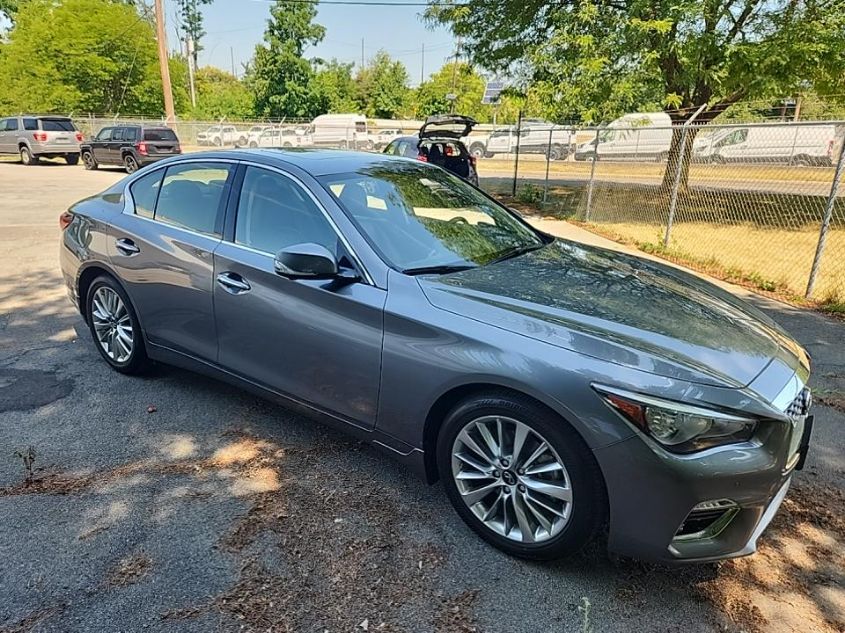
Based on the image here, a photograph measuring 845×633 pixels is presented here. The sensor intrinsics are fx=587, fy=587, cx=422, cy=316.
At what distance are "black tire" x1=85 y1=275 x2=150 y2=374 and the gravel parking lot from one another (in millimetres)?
301

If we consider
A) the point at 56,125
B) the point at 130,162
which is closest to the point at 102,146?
the point at 130,162

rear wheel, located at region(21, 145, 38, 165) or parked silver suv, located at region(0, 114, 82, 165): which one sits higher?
parked silver suv, located at region(0, 114, 82, 165)

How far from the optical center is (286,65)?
46.0m

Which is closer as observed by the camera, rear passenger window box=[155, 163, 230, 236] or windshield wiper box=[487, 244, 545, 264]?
windshield wiper box=[487, 244, 545, 264]

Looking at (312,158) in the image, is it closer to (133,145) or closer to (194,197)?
(194,197)

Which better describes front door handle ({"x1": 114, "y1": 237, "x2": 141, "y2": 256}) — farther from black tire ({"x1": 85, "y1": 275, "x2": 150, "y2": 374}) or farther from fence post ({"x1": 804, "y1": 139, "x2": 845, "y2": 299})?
fence post ({"x1": 804, "y1": 139, "x2": 845, "y2": 299})

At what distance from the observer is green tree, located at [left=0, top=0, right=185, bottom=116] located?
33.6m

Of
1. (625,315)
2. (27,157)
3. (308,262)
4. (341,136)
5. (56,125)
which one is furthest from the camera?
(341,136)

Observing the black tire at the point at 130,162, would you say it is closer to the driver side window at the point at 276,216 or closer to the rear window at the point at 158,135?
the rear window at the point at 158,135

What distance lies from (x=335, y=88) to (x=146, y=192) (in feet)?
170

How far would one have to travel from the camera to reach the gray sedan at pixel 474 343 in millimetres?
2131

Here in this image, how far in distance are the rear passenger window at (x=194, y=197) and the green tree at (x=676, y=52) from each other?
26.3ft

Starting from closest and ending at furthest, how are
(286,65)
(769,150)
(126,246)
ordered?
(126,246)
(769,150)
(286,65)

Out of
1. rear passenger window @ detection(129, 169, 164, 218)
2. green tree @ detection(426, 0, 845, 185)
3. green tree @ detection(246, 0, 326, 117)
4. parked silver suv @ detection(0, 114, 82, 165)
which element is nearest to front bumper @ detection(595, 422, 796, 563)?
rear passenger window @ detection(129, 169, 164, 218)
